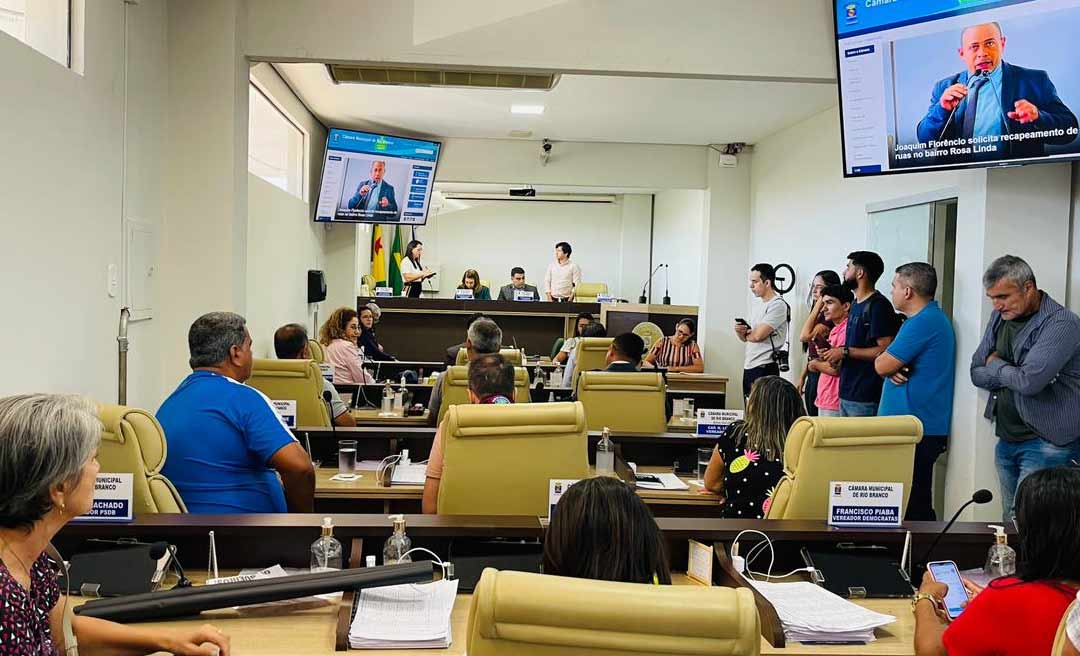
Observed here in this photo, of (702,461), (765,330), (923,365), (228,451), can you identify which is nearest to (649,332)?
(765,330)

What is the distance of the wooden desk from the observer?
366 cm

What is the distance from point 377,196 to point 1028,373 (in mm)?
7315

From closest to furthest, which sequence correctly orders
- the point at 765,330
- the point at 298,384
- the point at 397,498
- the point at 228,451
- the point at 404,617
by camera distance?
the point at 404,617 → the point at 228,451 → the point at 397,498 → the point at 298,384 → the point at 765,330

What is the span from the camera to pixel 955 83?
13.8ft

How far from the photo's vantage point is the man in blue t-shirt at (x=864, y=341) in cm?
519

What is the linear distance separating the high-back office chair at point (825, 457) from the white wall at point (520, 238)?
13199 millimetres

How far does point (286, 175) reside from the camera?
344 inches

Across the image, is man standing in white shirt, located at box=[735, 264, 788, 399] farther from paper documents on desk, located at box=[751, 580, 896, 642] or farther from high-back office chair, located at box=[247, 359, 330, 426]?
paper documents on desk, located at box=[751, 580, 896, 642]

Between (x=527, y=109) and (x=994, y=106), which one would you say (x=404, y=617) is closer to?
(x=994, y=106)

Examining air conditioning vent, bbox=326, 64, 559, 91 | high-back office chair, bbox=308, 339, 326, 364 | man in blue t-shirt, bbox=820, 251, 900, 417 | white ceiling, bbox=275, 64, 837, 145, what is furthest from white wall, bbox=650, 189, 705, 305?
man in blue t-shirt, bbox=820, 251, 900, 417

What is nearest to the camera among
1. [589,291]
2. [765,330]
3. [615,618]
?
[615,618]

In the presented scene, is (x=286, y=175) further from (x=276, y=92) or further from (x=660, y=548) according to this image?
(x=660, y=548)

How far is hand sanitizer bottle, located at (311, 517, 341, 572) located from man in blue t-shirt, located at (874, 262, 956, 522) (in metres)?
3.23

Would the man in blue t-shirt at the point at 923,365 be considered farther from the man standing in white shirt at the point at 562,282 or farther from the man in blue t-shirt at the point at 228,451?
the man standing in white shirt at the point at 562,282
